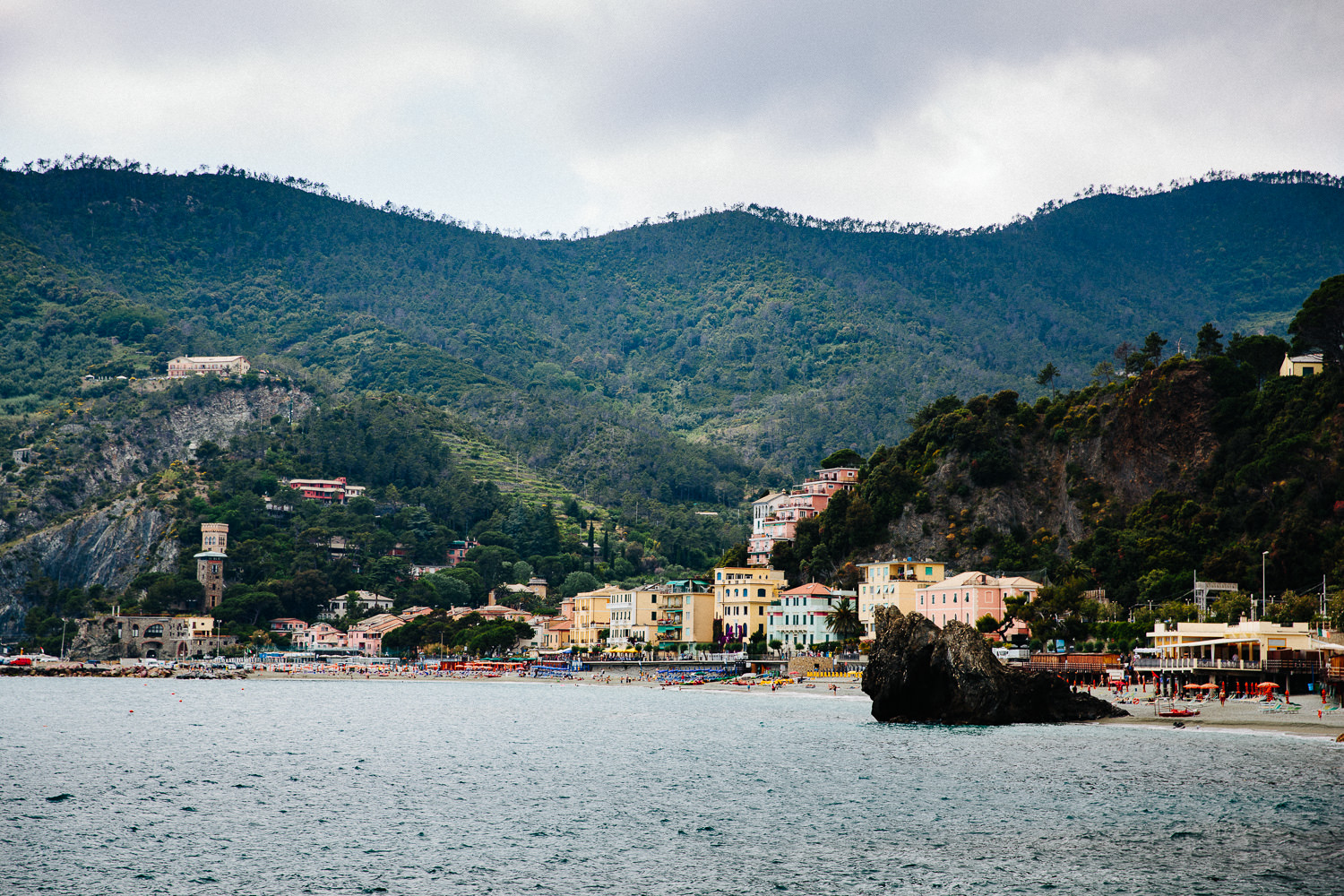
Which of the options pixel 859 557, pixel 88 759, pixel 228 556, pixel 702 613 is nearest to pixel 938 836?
pixel 88 759

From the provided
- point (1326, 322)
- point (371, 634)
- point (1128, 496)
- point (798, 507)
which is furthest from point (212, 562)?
point (1326, 322)

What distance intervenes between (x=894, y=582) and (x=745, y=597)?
833 inches

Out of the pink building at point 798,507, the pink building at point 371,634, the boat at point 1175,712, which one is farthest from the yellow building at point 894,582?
the pink building at point 371,634

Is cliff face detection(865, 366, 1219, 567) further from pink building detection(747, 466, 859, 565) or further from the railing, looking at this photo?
the railing

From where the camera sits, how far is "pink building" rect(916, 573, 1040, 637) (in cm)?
10112

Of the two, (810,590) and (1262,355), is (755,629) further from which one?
(1262,355)

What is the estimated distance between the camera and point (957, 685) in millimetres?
64875

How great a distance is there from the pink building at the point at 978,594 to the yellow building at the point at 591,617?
1883 inches

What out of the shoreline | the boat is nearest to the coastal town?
the shoreline

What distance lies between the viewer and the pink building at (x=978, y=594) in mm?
101125

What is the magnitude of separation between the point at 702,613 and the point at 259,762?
A: 275ft

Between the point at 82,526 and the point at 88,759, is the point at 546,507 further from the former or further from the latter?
the point at 88,759

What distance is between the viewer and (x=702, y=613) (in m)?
134

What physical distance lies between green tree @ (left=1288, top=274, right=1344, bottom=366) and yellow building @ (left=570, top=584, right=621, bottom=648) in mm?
74207
